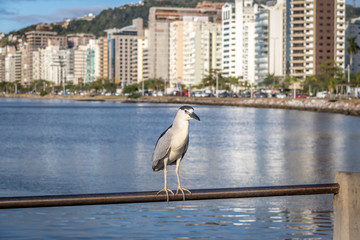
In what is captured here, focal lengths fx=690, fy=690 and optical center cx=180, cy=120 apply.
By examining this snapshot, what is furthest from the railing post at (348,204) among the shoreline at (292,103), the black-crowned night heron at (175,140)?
the shoreline at (292,103)

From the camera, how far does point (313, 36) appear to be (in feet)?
643

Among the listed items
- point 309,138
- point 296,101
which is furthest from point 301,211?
point 296,101

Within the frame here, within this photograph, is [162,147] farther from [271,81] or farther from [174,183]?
[271,81]

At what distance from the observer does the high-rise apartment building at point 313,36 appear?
643 feet

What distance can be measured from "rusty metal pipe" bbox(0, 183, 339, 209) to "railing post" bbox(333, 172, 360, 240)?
0.26ft

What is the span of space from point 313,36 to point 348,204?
19503cm

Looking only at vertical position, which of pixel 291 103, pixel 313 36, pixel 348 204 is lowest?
pixel 291 103

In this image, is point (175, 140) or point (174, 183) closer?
point (175, 140)

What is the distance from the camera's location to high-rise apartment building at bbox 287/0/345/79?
19600 centimetres

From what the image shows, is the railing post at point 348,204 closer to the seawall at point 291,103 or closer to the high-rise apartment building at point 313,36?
the seawall at point 291,103

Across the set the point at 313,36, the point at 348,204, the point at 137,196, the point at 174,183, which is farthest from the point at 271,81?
the point at 137,196

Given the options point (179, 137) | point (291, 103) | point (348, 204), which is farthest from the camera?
point (291, 103)

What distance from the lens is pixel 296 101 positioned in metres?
134

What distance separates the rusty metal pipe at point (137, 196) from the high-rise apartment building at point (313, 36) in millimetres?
192281
